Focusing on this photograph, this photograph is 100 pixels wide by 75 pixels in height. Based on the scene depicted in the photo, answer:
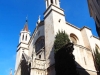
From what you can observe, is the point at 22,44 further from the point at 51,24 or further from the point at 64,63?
the point at 64,63

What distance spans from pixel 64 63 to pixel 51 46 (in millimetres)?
3644

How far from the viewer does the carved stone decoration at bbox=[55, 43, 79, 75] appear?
14.8m

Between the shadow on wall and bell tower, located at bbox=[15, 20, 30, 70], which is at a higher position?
bell tower, located at bbox=[15, 20, 30, 70]

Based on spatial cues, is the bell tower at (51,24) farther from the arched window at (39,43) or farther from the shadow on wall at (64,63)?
the arched window at (39,43)

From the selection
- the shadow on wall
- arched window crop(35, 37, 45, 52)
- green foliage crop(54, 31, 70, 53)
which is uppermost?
arched window crop(35, 37, 45, 52)

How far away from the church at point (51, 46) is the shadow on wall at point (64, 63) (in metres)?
0.12

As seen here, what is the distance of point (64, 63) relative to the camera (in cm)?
1544

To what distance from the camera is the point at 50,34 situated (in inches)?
770

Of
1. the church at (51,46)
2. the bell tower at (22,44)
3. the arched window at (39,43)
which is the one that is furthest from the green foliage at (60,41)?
the bell tower at (22,44)

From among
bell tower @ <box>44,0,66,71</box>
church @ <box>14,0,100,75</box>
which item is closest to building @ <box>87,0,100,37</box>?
church @ <box>14,0,100,75</box>

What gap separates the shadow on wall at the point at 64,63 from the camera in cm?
1483

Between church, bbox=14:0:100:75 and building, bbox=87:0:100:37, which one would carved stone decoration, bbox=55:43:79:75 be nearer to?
church, bbox=14:0:100:75

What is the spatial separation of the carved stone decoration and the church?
1.21m

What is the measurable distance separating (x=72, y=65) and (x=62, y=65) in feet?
3.48
